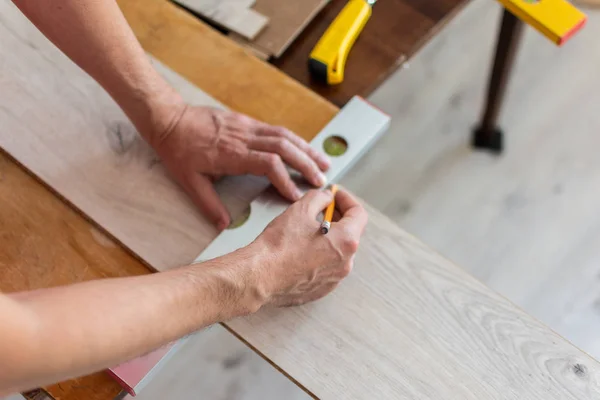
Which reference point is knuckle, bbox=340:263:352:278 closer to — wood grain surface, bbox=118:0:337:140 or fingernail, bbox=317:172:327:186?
fingernail, bbox=317:172:327:186

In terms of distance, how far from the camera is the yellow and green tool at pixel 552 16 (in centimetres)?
96

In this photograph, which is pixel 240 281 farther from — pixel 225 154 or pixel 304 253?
pixel 225 154

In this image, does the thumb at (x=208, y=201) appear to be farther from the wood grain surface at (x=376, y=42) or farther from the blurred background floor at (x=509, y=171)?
the blurred background floor at (x=509, y=171)

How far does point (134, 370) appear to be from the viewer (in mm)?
801

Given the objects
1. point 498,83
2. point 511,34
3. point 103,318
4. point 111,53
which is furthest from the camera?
point 498,83

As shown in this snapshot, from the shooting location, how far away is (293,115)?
101 centimetres

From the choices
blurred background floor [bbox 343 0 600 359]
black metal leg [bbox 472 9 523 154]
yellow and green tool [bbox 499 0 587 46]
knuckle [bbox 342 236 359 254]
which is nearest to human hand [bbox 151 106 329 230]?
knuckle [bbox 342 236 359 254]

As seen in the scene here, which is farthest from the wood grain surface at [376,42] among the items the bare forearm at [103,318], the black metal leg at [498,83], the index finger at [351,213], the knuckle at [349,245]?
the bare forearm at [103,318]

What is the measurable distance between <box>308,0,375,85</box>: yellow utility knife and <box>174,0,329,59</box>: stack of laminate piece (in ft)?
0.20

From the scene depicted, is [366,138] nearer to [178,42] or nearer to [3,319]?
[178,42]

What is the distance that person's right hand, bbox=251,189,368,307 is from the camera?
2.56 ft

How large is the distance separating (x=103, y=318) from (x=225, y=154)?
39 centimetres

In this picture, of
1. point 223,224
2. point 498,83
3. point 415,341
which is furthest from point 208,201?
point 498,83

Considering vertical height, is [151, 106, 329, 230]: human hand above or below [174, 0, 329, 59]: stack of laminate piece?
below
